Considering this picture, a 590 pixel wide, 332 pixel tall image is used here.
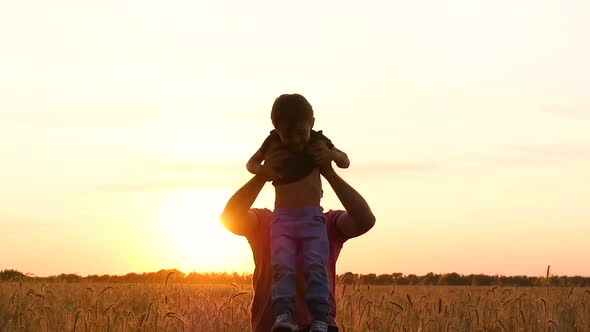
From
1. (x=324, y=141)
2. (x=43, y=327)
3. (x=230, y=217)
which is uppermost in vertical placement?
(x=324, y=141)

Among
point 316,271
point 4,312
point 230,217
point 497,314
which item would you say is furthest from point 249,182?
point 4,312

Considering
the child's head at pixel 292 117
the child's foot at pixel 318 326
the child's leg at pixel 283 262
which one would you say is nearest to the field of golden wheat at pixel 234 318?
the child's leg at pixel 283 262

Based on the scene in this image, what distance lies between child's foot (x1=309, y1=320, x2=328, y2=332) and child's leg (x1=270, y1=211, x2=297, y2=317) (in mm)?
121

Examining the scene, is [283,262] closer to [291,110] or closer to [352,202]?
[352,202]

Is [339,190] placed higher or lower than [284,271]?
higher

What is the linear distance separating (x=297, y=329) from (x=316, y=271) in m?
0.27

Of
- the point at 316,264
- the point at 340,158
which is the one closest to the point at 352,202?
the point at 340,158

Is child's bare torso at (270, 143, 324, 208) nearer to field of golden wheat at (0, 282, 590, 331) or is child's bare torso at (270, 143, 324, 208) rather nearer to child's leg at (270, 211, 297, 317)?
child's leg at (270, 211, 297, 317)

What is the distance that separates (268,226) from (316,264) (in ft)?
1.42

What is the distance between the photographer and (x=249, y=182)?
399cm

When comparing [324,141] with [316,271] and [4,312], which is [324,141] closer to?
[316,271]

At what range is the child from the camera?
3.76 meters

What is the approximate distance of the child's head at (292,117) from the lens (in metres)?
3.71

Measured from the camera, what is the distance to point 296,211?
3.96m
